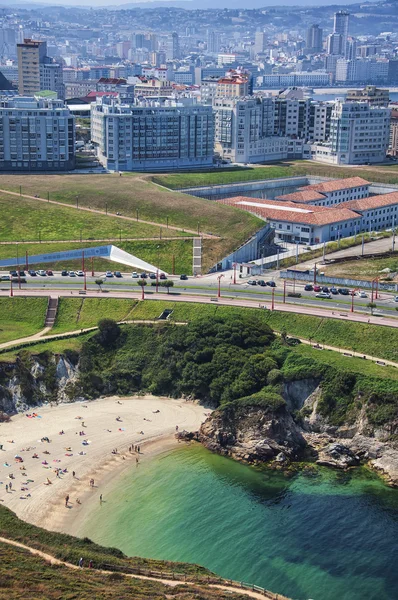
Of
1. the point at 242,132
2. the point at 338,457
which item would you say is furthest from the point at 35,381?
the point at 242,132

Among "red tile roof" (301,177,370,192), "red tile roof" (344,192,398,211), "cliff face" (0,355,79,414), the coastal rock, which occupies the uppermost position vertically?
"red tile roof" (301,177,370,192)

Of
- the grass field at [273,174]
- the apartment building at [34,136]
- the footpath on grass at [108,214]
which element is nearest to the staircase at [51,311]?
the footpath on grass at [108,214]

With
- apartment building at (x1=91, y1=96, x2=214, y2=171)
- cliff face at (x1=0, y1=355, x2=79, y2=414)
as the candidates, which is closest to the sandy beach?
cliff face at (x1=0, y1=355, x2=79, y2=414)

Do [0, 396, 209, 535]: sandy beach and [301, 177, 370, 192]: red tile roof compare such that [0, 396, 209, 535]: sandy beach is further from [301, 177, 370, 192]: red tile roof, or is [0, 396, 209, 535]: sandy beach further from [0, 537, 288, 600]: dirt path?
[301, 177, 370, 192]: red tile roof

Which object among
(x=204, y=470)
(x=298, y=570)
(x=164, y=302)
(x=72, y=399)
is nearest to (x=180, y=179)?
(x=164, y=302)

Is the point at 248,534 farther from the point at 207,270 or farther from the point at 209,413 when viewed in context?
the point at 207,270

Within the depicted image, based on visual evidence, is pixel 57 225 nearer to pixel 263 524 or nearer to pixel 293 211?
pixel 293 211
